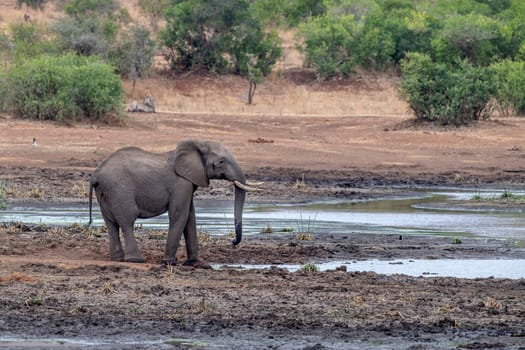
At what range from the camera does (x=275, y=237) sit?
16.1 m

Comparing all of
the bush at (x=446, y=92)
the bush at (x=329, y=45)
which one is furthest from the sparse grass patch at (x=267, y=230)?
the bush at (x=329, y=45)

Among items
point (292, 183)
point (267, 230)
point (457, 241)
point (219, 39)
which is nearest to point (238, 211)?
point (267, 230)

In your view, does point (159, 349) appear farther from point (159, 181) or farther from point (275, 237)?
point (275, 237)

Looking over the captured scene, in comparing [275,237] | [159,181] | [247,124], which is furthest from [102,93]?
[159,181]

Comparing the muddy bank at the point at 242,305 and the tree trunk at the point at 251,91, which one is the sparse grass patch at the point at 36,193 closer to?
the muddy bank at the point at 242,305

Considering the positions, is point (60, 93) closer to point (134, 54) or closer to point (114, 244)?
point (134, 54)

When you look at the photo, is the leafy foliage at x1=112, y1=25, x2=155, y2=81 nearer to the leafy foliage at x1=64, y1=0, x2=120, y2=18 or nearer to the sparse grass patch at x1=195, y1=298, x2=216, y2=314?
the leafy foliage at x1=64, y1=0, x2=120, y2=18

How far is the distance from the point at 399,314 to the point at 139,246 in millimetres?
5100

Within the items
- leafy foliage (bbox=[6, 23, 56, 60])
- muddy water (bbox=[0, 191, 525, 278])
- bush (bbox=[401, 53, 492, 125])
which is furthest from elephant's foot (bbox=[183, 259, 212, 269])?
leafy foliage (bbox=[6, 23, 56, 60])

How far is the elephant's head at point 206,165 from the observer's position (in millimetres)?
13109

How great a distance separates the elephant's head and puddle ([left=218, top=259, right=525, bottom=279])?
0.93m

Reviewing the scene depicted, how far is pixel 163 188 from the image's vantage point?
13148 mm

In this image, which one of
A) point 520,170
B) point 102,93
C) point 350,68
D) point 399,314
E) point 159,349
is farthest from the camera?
point 350,68

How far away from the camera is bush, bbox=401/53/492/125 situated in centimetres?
3559
